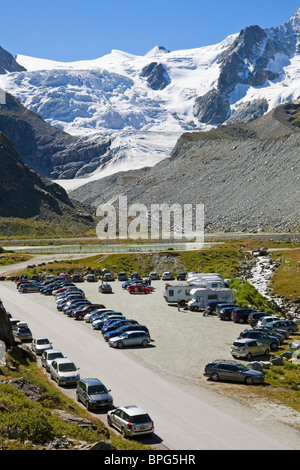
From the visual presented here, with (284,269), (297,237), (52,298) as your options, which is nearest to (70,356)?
(52,298)

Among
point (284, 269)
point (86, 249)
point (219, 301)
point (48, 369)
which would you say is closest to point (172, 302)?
point (219, 301)

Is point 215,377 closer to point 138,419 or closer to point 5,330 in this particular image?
point 138,419

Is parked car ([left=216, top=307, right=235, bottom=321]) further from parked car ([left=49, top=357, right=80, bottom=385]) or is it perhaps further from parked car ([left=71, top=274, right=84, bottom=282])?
parked car ([left=71, top=274, right=84, bottom=282])

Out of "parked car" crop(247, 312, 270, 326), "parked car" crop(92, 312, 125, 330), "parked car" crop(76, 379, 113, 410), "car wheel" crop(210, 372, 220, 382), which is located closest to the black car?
"parked car" crop(247, 312, 270, 326)

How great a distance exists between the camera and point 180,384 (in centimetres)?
3278

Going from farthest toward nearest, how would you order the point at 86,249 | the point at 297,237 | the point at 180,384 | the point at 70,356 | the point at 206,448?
the point at 297,237, the point at 86,249, the point at 70,356, the point at 180,384, the point at 206,448

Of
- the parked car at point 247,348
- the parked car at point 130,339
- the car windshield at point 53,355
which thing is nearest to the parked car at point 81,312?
the parked car at point 130,339

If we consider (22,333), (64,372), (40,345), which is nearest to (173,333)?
(40,345)

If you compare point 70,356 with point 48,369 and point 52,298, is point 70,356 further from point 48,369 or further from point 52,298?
point 52,298

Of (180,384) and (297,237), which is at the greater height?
(297,237)

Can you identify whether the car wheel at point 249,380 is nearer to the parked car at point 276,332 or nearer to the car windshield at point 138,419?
the car windshield at point 138,419

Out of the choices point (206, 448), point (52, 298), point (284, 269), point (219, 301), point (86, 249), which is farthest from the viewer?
point (86, 249)
